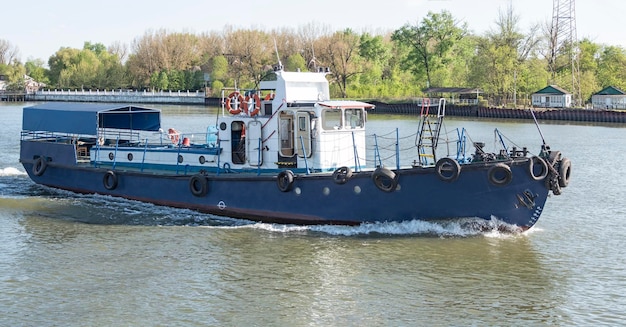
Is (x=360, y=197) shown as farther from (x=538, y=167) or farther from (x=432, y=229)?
(x=538, y=167)

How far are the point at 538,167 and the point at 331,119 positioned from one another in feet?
18.2

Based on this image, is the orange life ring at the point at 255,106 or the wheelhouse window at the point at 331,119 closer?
the wheelhouse window at the point at 331,119

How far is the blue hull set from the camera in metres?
17.1

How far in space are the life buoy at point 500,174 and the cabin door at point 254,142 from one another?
6.35 meters

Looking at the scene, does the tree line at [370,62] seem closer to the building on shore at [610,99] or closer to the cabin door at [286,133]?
the building on shore at [610,99]

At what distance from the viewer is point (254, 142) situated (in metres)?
20.0

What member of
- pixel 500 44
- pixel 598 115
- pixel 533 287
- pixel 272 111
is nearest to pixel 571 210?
pixel 533 287

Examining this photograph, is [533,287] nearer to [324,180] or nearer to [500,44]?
[324,180]

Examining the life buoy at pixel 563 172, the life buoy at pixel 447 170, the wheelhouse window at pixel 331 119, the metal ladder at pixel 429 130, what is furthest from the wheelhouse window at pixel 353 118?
the life buoy at pixel 563 172

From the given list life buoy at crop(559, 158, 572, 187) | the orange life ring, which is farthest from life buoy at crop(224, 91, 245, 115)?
life buoy at crop(559, 158, 572, 187)

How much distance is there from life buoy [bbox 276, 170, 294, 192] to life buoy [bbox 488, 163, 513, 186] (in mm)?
4995

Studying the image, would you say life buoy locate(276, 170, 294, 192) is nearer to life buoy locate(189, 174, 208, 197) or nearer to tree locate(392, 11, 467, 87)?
life buoy locate(189, 174, 208, 197)

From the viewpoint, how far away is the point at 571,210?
74.0ft

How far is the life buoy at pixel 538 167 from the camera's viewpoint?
1673cm
